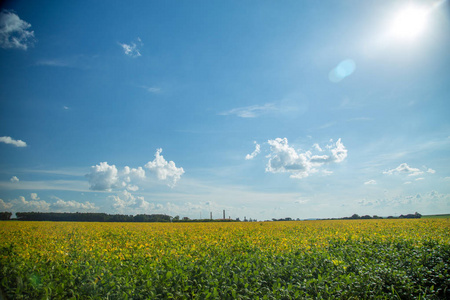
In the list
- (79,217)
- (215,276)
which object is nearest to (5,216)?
(79,217)

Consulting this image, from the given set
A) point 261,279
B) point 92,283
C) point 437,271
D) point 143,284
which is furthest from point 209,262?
point 437,271

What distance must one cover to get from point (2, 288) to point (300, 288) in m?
8.56

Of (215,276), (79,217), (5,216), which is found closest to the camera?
(215,276)

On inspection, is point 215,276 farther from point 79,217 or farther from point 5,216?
point 79,217

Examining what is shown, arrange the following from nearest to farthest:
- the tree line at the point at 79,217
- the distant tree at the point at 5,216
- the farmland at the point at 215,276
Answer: the farmland at the point at 215,276 < the distant tree at the point at 5,216 < the tree line at the point at 79,217

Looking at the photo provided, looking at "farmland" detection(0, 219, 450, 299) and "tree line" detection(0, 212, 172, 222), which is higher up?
"farmland" detection(0, 219, 450, 299)

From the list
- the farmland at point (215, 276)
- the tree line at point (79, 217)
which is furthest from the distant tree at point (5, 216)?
the farmland at point (215, 276)

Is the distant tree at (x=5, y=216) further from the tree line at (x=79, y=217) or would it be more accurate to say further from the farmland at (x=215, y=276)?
the farmland at (x=215, y=276)

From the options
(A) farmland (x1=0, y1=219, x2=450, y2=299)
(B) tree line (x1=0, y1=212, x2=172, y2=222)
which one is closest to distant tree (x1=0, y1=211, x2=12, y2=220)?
(B) tree line (x1=0, y1=212, x2=172, y2=222)

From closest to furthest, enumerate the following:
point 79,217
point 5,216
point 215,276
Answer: point 215,276, point 5,216, point 79,217

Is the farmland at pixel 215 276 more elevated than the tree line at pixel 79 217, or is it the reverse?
the farmland at pixel 215 276

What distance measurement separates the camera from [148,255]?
9164 millimetres

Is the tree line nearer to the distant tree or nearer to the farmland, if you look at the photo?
the distant tree

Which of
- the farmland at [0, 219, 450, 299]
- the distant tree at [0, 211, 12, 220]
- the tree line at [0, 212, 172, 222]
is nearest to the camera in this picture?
the farmland at [0, 219, 450, 299]
